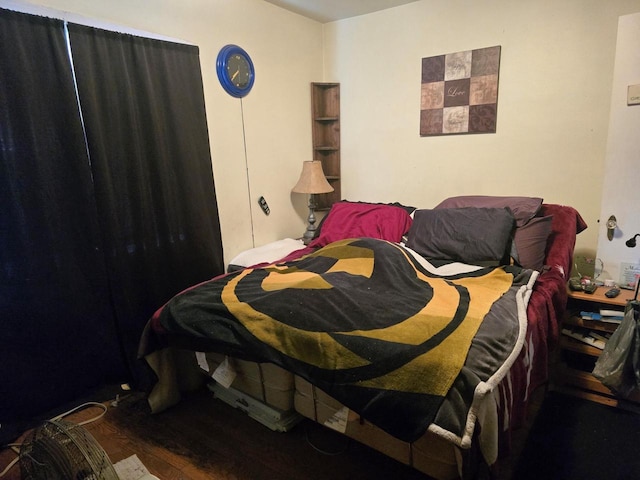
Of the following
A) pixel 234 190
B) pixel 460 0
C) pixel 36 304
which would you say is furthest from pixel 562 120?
pixel 36 304

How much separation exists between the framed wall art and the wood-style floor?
85.3 inches

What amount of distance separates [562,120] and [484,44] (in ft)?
2.40

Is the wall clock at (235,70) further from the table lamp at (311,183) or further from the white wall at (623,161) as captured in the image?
the white wall at (623,161)

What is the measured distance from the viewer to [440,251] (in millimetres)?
2229

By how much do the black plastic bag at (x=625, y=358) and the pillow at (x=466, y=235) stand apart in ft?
1.89

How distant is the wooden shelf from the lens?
3305mm

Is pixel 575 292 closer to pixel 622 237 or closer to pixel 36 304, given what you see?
pixel 622 237

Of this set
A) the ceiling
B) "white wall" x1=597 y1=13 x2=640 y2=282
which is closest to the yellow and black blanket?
"white wall" x1=597 y1=13 x2=640 y2=282

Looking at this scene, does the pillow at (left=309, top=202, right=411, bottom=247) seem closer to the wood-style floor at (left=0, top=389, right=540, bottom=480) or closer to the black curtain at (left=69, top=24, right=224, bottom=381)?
the black curtain at (left=69, top=24, right=224, bottom=381)

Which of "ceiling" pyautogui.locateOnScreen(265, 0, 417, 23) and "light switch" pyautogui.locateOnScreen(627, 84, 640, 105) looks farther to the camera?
"ceiling" pyautogui.locateOnScreen(265, 0, 417, 23)

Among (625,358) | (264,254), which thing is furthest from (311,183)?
(625,358)

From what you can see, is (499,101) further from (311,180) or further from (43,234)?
(43,234)

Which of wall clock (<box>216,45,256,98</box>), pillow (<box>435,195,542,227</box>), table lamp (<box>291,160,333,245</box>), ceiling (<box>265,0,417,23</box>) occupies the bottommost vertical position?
pillow (<box>435,195,542,227</box>)

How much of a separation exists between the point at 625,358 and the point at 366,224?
62.0 inches
